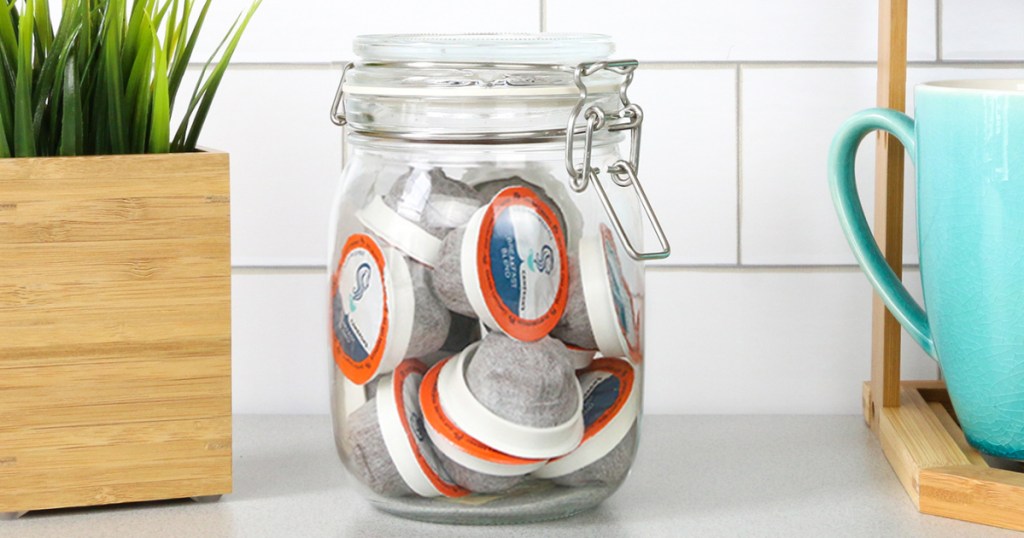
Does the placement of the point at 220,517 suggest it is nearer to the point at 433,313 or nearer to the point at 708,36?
the point at 433,313

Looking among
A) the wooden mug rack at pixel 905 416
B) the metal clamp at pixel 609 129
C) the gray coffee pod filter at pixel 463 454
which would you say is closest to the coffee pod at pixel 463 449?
the gray coffee pod filter at pixel 463 454

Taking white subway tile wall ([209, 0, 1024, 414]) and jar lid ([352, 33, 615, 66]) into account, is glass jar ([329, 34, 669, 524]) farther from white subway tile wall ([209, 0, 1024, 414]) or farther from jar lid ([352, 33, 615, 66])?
white subway tile wall ([209, 0, 1024, 414])

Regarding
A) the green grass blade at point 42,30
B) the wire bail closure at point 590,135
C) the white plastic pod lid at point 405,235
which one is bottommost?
the white plastic pod lid at point 405,235

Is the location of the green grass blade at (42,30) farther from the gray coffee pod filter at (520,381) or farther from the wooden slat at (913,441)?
the wooden slat at (913,441)

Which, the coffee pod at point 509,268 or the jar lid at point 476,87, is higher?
the jar lid at point 476,87

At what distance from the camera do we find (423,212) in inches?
22.7

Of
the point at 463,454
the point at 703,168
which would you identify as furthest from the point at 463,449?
the point at 703,168

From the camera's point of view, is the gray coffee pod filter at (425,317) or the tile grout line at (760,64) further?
the tile grout line at (760,64)

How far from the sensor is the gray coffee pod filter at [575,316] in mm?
572

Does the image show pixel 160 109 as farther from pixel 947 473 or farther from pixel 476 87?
pixel 947 473

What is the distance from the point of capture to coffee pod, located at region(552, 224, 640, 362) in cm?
57

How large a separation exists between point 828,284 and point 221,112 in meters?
0.46

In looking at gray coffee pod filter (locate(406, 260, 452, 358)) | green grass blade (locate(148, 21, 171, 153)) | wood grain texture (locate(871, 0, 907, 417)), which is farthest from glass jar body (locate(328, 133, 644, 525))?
wood grain texture (locate(871, 0, 907, 417))

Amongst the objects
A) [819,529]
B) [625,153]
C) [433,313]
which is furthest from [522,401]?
[625,153]
